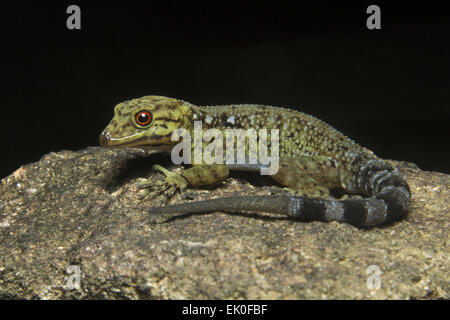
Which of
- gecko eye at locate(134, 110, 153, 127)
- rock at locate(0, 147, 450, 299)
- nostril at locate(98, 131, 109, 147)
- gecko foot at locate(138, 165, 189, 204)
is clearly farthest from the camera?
gecko eye at locate(134, 110, 153, 127)

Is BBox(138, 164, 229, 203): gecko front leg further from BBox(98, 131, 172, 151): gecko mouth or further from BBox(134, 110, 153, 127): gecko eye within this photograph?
BBox(134, 110, 153, 127): gecko eye

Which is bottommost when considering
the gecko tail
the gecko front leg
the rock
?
the rock

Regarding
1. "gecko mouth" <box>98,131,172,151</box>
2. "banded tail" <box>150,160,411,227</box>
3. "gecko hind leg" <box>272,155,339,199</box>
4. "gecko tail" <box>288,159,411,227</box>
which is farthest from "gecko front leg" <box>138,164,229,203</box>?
"gecko tail" <box>288,159,411,227</box>

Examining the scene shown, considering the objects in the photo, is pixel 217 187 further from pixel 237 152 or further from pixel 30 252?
pixel 30 252

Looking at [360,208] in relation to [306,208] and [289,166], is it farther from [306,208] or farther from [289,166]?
[289,166]

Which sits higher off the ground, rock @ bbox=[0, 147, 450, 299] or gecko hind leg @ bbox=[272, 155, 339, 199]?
gecko hind leg @ bbox=[272, 155, 339, 199]

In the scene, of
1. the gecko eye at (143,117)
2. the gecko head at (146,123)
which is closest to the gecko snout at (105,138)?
the gecko head at (146,123)

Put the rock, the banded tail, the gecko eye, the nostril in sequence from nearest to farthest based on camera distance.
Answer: the rock, the banded tail, the nostril, the gecko eye
